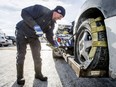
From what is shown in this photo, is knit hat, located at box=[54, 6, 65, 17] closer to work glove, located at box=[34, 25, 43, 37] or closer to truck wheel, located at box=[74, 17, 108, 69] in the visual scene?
work glove, located at box=[34, 25, 43, 37]

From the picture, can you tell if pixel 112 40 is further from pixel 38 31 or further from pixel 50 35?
pixel 50 35

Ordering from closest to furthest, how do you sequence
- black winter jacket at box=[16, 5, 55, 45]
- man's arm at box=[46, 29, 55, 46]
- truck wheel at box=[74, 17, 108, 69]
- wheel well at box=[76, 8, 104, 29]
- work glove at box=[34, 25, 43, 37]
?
truck wheel at box=[74, 17, 108, 69] → wheel well at box=[76, 8, 104, 29] → work glove at box=[34, 25, 43, 37] → black winter jacket at box=[16, 5, 55, 45] → man's arm at box=[46, 29, 55, 46]

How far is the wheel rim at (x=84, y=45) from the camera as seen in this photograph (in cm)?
273

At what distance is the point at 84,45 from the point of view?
2.82 metres

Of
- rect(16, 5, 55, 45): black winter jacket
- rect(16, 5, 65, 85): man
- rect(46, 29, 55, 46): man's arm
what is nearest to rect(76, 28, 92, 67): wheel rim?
rect(16, 5, 65, 85): man

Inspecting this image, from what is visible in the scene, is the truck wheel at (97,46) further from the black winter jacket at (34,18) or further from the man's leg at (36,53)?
the man's leg at (36,53)

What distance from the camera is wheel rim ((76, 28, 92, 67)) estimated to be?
8.96ft

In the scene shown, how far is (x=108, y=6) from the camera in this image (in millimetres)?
2037

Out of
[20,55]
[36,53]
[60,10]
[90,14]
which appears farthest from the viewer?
[36,53]

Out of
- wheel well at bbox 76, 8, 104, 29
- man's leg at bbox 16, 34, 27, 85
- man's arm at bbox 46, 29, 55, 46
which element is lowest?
man's leg at bbox 16, 34, 27, 85

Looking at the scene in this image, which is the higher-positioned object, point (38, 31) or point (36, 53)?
point (38, 31)

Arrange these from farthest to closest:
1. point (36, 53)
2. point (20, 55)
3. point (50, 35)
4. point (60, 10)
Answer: point (50, 35), point (36, 53), point (20, 55), point (60, 10)

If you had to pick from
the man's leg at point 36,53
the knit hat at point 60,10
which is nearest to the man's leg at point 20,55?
the man's leg at point 36,53

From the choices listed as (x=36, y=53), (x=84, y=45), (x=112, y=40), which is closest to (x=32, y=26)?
(x=36, y=53)
